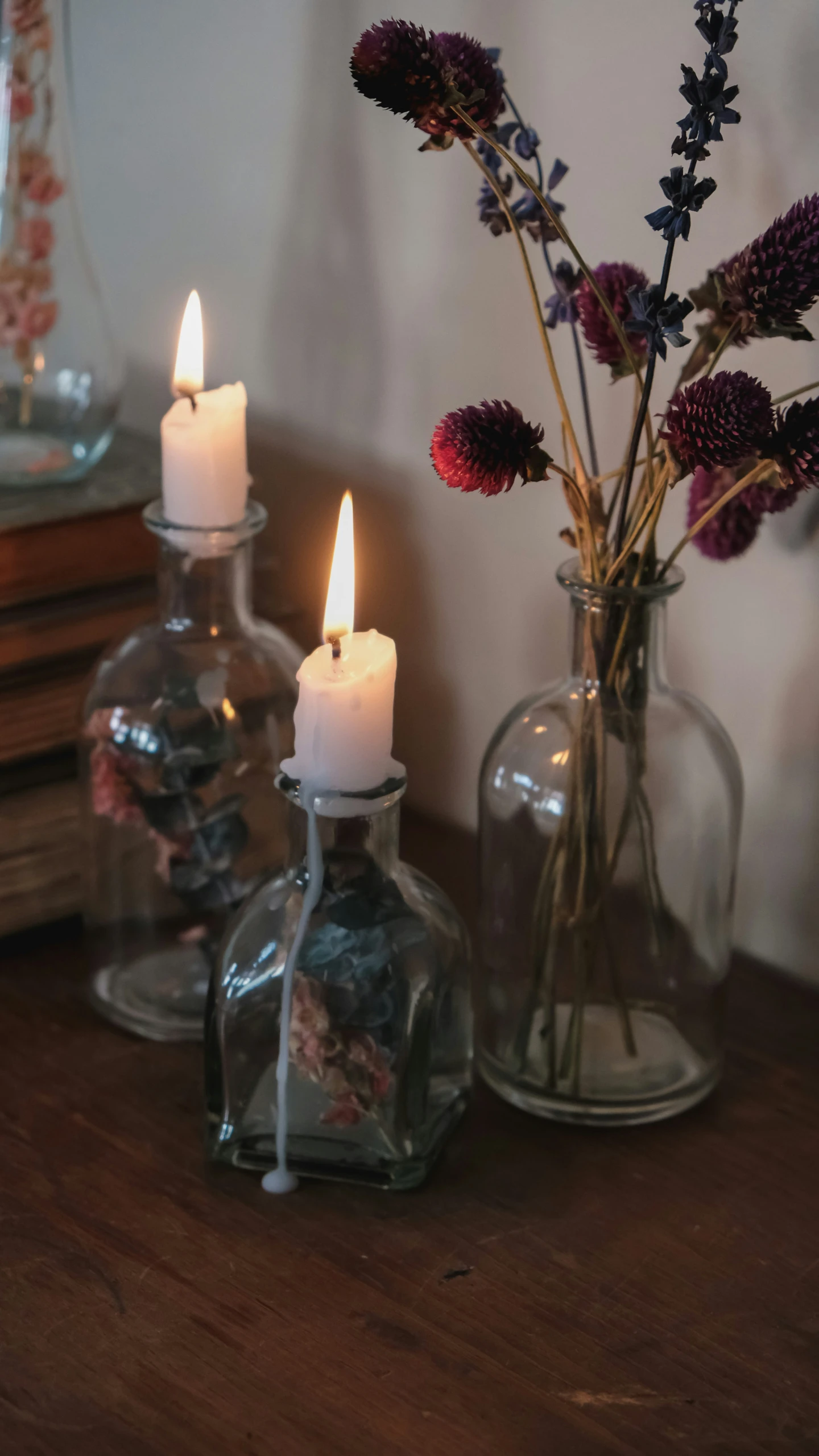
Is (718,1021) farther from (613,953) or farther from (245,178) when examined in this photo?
(245,178)

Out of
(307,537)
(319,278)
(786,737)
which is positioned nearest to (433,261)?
(319,278)

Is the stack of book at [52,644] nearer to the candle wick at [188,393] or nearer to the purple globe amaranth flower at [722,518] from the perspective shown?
the candle wick at [188,393]

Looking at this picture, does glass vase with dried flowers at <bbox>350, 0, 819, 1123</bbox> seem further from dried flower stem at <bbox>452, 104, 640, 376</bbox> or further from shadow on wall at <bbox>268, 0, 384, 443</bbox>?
shadow on wall at <bbox>268, 0, 384, 443</bbox>

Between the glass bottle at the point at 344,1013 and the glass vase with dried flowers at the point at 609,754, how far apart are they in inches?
2.4

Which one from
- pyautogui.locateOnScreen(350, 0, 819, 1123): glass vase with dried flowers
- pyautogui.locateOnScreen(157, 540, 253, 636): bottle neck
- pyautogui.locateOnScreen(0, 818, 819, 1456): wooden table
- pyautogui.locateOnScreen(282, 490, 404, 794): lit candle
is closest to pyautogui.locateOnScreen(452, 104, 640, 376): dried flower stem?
pyautogui.locateOnScreen(350, 0, 819, 1123): glass vase with dried flowers

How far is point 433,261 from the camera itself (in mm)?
813

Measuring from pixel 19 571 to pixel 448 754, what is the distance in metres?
0.27

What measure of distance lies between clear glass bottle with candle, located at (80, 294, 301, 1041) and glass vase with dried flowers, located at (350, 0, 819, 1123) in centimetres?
13

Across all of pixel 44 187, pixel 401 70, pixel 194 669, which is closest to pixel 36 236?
pixel 44 187

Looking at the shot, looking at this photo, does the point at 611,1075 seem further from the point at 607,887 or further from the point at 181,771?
the point at 181,771

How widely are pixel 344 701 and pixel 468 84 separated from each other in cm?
23

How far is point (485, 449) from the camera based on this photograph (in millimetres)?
539

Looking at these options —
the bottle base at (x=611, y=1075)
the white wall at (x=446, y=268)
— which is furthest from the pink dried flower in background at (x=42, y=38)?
the bottle base at (x=611, y=1075)

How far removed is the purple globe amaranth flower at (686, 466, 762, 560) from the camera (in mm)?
668
